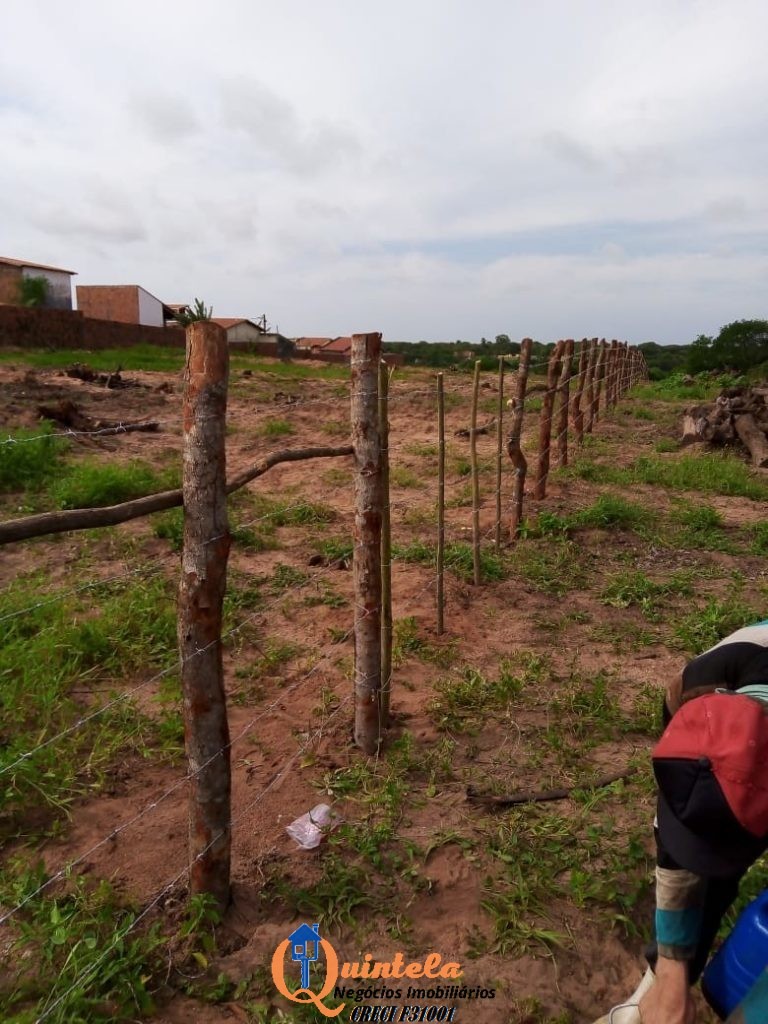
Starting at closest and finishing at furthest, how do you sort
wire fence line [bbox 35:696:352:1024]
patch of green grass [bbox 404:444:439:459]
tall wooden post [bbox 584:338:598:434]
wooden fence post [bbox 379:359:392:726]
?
wire fence line [bbox 35:696:352:1024] → wooden fence post [bbox 379:359:392:726] → patch of green grass [bbox 404:444:439:459] → tall wooden post [bbox 584:338:598:434]

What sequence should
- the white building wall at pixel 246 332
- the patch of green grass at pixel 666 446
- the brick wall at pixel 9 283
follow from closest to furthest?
the patch of green grass at pixel 666 446
the brick wall at pixel 9 283
the white building wall at pixel 246 332

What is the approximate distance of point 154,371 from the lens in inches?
592

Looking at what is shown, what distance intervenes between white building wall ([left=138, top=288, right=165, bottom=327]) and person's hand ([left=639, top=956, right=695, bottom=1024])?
3315 centimetres

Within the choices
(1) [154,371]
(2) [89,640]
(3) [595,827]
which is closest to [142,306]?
(1) [154,371]

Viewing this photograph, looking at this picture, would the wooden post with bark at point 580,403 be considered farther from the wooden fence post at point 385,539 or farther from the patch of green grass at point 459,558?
the wooden fence post at point 385,539

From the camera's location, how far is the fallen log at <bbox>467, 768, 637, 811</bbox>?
2.55 m

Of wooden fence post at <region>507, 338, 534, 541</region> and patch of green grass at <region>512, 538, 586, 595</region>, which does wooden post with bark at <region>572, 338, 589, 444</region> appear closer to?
wooden fence post at <region>507, 338, 534, 541</region>

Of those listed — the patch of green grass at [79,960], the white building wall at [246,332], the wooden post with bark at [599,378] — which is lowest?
the patch of green grass at [79,960]

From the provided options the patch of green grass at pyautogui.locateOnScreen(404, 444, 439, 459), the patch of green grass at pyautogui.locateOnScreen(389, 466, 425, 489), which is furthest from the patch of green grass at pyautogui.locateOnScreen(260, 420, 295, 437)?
the patch of green grass at pyautogui.locateOnScreen(389, 466, 425, 489)

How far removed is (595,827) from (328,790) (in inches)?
38.9

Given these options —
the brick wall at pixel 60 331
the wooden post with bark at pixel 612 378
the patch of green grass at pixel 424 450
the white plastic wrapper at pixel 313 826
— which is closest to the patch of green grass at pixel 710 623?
the white plastic wrapper at pixel 313 826

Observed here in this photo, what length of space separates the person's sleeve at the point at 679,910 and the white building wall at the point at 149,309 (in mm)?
33135

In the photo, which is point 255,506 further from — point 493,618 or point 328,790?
point 328,790

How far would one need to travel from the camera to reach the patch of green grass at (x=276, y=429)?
382 inches
